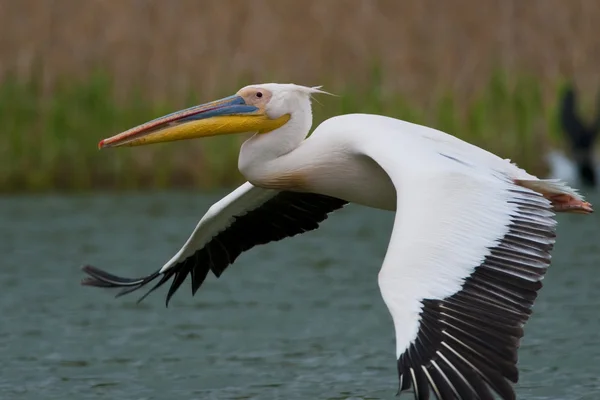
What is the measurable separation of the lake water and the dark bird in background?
101cm

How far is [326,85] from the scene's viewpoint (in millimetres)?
13625

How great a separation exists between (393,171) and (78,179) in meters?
8.45

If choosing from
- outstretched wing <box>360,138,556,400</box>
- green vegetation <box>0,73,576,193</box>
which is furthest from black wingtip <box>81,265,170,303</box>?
green vegetation <box>0,73,576,193</box>

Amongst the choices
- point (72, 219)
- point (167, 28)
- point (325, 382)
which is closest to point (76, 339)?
point (325, 382)

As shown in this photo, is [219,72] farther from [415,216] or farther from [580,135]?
[415,216]

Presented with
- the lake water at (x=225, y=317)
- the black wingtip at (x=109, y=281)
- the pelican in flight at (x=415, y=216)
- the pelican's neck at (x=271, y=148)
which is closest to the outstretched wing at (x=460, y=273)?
the pelican in flight at (x=415, y=216)

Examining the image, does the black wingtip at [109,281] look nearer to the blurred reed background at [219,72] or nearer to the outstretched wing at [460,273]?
the outstretched wing at [460,273]

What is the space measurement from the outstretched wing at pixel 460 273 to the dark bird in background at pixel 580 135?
7.91m

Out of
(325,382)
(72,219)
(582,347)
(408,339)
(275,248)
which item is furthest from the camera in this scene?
(72,219)

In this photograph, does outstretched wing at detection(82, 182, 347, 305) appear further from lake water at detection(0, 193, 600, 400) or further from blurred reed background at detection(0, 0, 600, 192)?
blurred reed background at detection(0, 0, 600, 192)

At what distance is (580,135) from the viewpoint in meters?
14.3

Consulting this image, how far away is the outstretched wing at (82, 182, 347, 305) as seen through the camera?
750cm

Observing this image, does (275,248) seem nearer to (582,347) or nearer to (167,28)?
(167,28)

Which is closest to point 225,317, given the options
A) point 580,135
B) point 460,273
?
point 460,273
